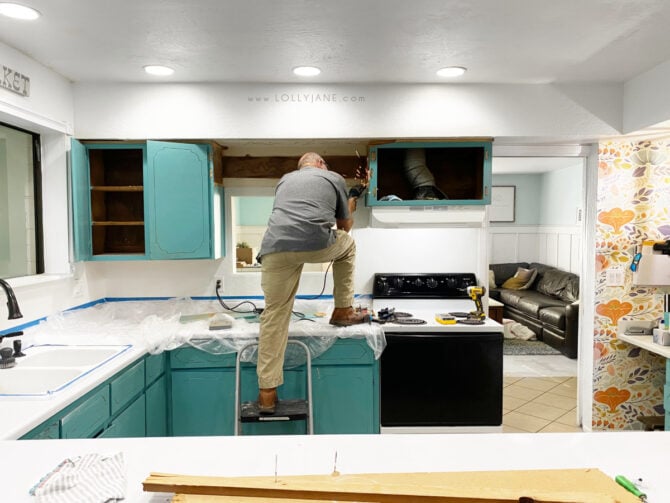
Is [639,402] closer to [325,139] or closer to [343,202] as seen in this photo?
[343,202]

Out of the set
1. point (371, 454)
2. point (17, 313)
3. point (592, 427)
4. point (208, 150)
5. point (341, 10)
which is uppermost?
point (341, 10)

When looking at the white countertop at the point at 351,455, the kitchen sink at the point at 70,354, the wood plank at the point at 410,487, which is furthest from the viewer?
the kitchen sink at the point at 70,354

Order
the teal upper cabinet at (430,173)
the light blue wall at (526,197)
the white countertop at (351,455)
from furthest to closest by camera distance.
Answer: the light blue wall at (526,197), the teal upper cabinet at (430,173), the white countertop at (351,455)

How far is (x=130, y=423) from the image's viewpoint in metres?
2.34

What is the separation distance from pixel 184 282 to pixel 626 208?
3.12 metres

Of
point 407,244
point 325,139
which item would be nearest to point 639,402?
point 407,244

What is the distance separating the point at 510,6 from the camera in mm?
1937

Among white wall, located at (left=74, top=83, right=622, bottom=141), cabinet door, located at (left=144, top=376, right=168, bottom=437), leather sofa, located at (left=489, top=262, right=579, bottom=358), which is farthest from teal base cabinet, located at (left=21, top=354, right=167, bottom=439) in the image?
leather sofa, located at (left=489, top=262, right=579, bottom=358)

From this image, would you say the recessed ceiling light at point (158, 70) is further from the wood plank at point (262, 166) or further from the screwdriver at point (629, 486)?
the screwdriver at point (629, 486)

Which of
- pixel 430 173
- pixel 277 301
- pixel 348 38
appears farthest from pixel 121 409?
pixel 430 173

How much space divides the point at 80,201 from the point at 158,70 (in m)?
0.93

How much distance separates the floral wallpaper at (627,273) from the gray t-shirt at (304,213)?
199 cm

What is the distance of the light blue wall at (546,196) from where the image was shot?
6.42 metres

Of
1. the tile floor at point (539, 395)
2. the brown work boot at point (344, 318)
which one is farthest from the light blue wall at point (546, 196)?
the brown work boot at point (344, 318)
